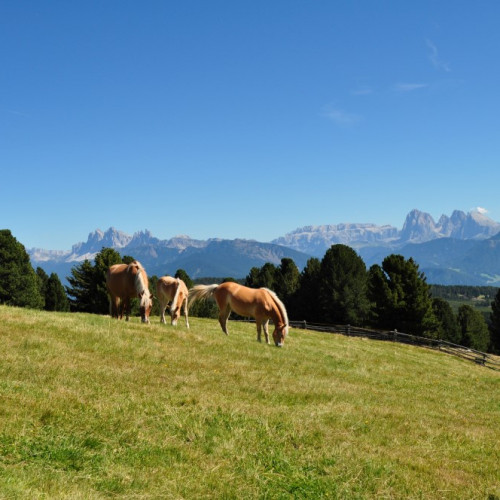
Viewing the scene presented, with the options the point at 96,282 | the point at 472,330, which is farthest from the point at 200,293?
the point at 472,330

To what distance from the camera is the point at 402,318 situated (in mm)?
61094

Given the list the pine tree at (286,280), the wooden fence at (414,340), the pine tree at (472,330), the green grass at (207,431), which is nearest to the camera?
the green grass at (207,431)

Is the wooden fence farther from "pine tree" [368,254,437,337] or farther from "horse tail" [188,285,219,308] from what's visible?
"horse tail" [188,285,219,308]

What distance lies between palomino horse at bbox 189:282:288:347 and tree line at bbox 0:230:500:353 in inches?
1320

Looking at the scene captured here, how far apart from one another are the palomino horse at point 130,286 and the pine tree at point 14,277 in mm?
40482

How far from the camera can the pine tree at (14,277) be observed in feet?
185

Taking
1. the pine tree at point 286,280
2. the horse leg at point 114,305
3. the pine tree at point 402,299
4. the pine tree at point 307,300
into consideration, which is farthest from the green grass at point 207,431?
the pine tree at point 286,280

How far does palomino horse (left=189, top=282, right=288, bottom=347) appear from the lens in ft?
70.3

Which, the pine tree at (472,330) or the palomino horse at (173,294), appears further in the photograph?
the pine tree at (472,330)

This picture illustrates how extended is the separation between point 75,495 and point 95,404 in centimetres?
316

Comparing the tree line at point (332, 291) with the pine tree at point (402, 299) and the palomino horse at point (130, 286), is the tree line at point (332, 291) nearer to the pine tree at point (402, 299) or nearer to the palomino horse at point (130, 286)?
the pine tree at point (402, 299)

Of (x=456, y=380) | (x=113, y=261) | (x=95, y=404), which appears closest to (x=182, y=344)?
(x=95, y=404)

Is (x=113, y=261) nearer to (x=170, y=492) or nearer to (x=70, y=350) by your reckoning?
(x=70, y=350)

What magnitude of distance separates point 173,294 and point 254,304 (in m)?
4.47
